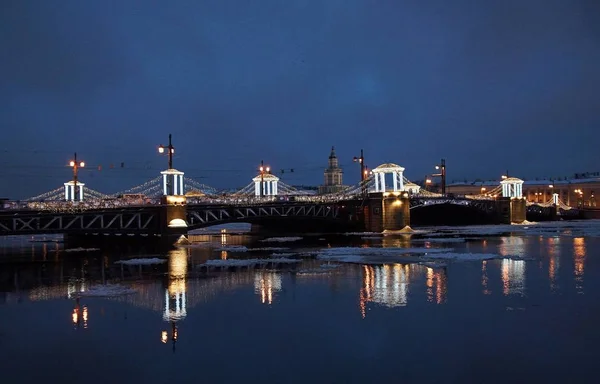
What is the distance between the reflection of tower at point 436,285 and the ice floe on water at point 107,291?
10572 mm

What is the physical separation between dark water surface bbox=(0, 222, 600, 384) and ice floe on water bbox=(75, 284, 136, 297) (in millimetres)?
259

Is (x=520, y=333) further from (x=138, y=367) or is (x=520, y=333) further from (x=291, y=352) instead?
(x=138, y=367)

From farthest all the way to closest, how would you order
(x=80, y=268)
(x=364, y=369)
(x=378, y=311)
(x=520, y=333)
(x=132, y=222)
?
1. (x=132, y=222)
2. (x=80, y=268)
3. (x=378, y=311)
4. (x=520, y=333)
5. (x=364, y=369)

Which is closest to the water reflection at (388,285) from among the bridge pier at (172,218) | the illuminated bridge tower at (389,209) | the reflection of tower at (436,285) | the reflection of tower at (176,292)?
the reflection of tower at (436,285)

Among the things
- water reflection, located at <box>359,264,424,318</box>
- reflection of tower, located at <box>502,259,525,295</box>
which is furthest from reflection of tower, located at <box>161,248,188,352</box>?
reflection of tower, located at <box>502,259,525,295</box>

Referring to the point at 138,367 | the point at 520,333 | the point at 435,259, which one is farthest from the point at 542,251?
the point at 138,367

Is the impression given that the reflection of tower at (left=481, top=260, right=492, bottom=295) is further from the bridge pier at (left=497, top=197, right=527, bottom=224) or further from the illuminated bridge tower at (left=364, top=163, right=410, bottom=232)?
the bridge pier at (left=497, top=197, right=527, bottom=224)

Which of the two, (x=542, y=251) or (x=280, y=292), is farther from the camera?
(x=542, y=251)

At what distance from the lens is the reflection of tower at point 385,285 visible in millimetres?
18703

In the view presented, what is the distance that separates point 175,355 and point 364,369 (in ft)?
13.1

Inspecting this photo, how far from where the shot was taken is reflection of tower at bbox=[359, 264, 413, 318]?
18703 millimetres

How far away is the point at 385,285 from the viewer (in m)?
22.2

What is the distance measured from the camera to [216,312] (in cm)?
1731

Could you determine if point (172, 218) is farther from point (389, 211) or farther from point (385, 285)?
point (385, 285)
